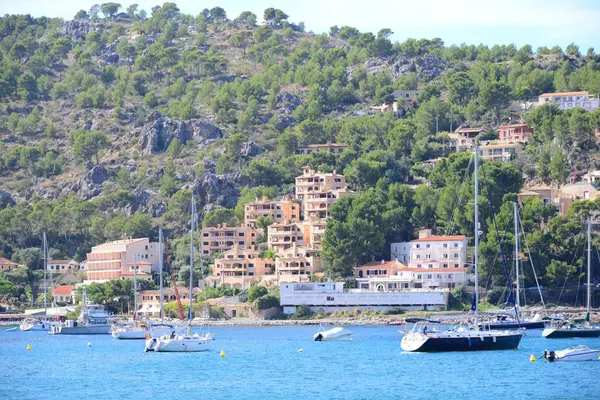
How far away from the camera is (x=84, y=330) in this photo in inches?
3777

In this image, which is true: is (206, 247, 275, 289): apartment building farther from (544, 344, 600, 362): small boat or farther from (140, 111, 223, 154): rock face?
(544, 344, 600, 362): small boat

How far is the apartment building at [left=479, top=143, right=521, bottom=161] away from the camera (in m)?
130

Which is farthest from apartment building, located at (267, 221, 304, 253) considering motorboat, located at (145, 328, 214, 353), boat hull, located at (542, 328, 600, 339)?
motorboat, located at (145, 328, 214, 353)

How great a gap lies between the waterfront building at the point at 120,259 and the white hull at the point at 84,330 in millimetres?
19752

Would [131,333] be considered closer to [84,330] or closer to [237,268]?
[84,330]

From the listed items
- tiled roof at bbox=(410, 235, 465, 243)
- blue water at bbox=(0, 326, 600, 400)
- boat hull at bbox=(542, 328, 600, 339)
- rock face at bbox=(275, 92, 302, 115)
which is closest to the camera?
blue water at bbox=(0, 326, 600, 400)

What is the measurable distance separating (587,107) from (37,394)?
99430 millimetres

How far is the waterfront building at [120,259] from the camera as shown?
391 ft

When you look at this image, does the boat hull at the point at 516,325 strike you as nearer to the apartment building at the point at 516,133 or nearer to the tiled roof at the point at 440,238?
the tiled roof at the point at 440,238

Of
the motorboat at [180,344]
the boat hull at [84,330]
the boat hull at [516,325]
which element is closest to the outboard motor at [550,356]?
the boat hull at [516,325]

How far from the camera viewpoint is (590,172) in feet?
404

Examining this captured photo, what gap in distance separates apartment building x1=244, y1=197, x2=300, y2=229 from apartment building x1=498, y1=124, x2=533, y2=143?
78.0 ft

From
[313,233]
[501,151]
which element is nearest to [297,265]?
[313,233]

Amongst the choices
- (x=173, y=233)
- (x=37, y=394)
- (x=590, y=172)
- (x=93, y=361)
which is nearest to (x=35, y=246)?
(x=173, y=233)
